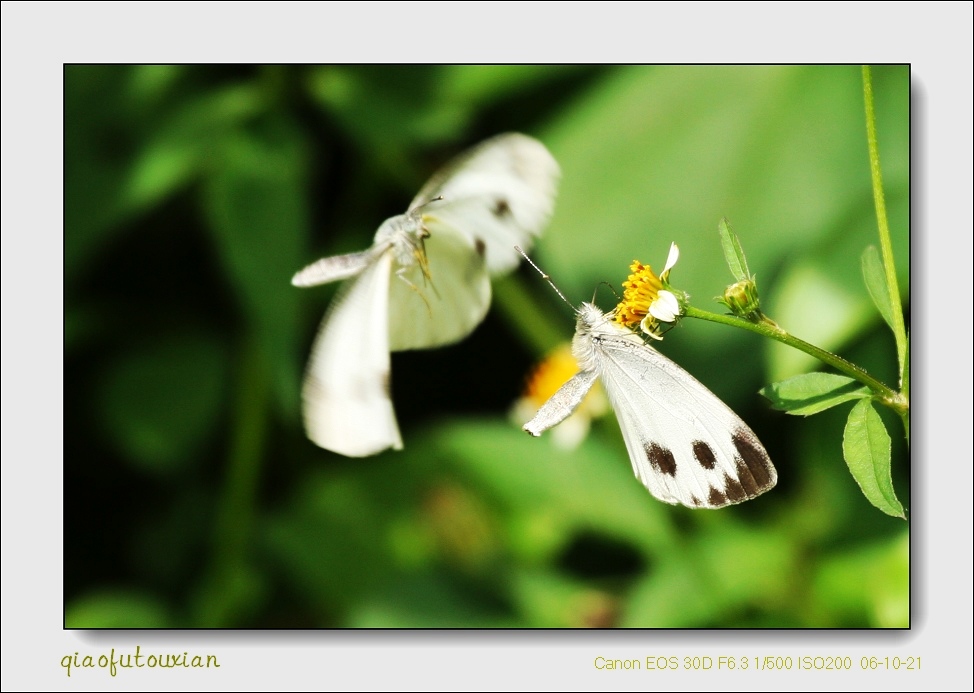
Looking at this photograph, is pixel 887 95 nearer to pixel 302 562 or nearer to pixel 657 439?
pixel 657 439

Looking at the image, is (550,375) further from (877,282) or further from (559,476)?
(877,282)

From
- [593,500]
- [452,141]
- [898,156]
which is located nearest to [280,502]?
[593,500]

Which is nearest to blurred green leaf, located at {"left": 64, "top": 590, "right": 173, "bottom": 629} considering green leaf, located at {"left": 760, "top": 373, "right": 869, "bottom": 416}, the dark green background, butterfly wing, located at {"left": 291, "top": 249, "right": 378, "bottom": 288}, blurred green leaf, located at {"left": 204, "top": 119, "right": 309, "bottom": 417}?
the dark green background

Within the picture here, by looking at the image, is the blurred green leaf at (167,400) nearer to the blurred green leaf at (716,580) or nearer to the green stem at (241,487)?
the green stem at (241,487)

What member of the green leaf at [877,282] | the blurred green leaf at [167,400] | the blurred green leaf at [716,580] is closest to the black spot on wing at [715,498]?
the green leaf at [877,282]

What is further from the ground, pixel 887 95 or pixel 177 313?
pixel 887 95

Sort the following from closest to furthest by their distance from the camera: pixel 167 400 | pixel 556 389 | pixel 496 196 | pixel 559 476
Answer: pixel 496 196
pixel 556 389
pixel 559 476
pixel 167 400

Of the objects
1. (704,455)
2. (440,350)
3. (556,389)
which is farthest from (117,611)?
(704,455)
